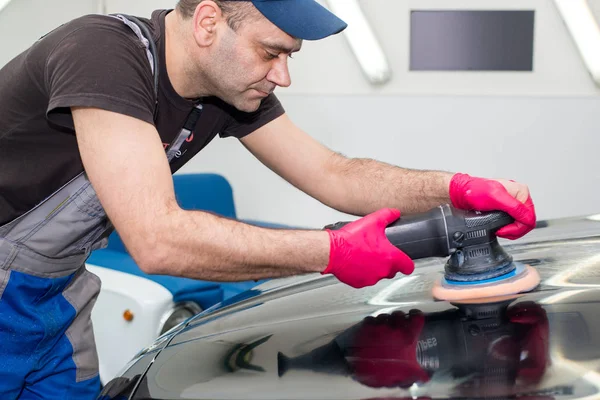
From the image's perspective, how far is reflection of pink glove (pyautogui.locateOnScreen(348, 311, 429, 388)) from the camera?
42.9 inches

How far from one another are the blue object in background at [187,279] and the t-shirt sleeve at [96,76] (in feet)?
3.57

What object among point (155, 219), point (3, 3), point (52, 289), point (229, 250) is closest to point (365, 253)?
point (229, 250)

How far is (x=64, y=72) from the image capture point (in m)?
1.41

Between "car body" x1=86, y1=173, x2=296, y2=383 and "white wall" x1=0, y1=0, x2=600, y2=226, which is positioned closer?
"car body" x1=86, y1=173, x2=296, y2=383

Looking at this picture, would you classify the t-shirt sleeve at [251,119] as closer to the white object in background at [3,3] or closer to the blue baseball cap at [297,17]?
the blue baseball cap at [297,17]

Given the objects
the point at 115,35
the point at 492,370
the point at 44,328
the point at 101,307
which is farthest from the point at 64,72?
the point at 101,307

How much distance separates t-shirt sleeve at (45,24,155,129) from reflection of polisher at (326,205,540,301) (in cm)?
52

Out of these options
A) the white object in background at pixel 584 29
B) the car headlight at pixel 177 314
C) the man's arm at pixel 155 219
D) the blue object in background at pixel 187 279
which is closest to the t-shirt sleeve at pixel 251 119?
the man's arm at pixel 155 219

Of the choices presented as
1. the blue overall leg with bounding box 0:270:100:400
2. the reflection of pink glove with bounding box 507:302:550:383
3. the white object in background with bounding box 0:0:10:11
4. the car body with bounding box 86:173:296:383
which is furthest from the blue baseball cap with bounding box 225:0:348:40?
the white object in background with bounding box 0:0:10:11

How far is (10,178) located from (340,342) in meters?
0.81

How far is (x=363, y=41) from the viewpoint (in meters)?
3.75

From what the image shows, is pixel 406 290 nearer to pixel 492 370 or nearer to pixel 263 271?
pixel 263 271

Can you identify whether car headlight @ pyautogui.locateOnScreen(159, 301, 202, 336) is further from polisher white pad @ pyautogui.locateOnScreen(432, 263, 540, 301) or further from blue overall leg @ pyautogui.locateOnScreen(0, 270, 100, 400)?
polisher white pad @ pyautogui.locateOnScreen(432, 263, 540, 301)

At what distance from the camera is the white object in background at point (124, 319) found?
256 centimetres
